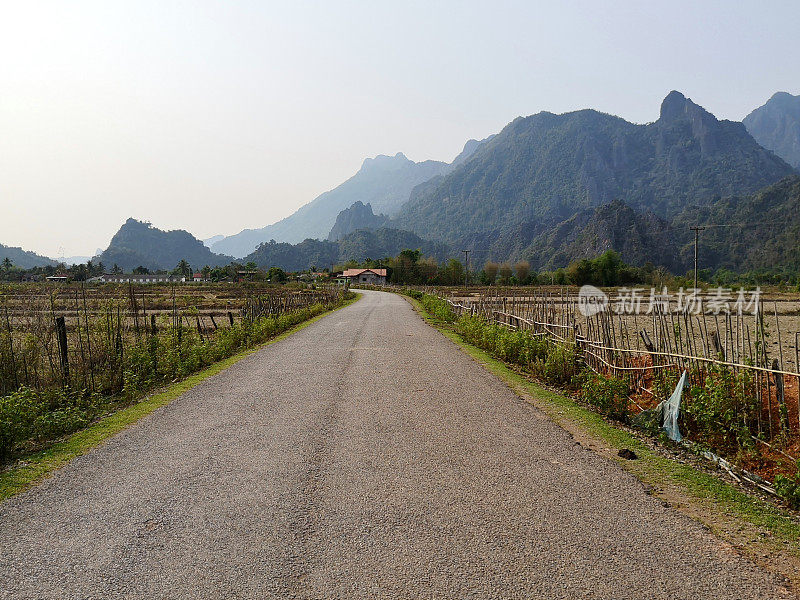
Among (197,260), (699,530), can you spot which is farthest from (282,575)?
(197,260)

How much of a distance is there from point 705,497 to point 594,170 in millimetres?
166340

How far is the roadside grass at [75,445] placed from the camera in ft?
14.7

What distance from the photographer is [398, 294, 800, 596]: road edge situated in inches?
127

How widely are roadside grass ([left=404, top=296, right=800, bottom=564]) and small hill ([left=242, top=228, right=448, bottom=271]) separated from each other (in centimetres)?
14220

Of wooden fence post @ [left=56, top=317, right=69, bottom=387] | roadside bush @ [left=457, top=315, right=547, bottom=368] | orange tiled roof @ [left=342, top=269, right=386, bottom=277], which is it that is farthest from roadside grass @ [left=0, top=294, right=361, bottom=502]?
orange tiled roof @ [left=342, top=269, right=386, bottom=277]

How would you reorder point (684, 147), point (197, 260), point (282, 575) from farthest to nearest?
point (197, 260), point (684, 147), point (282, 575)

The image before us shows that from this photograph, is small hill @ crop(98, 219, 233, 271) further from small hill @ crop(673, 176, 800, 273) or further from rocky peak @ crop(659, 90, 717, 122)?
rocky peak @ crop(659, 90, 717, 122)

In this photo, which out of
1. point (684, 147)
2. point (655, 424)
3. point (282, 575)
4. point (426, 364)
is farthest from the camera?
point (684, 147)

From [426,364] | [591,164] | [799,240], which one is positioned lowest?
[426,364]

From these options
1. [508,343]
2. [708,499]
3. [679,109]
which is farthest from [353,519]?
[679,109]

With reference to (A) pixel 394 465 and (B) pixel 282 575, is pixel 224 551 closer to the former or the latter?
(B) pixel 282 575

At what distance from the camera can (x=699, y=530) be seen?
11.5 ft

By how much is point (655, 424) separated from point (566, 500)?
2.52 meters
